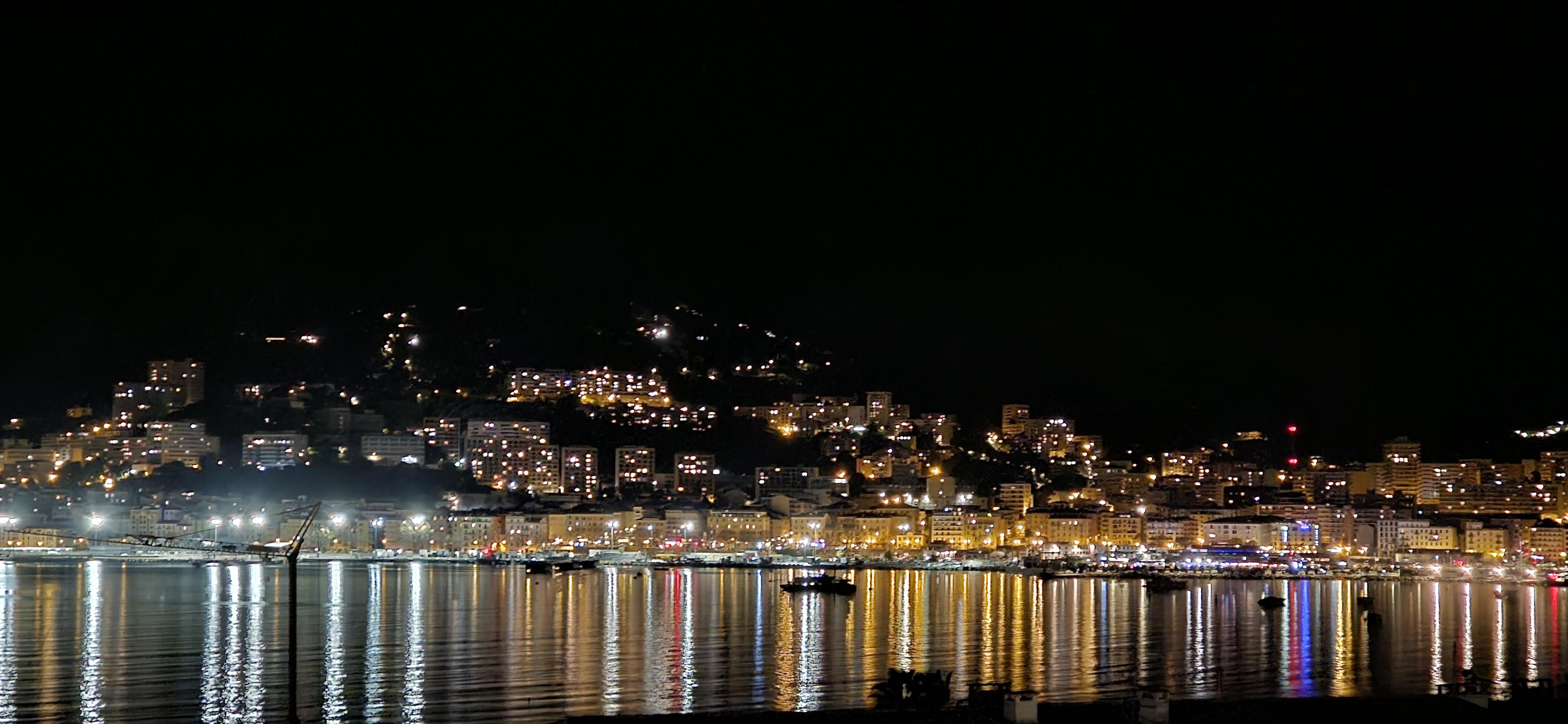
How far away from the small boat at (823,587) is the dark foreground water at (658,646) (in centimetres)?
87

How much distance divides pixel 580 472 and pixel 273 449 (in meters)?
16.2

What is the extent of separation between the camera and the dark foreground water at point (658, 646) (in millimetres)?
19969

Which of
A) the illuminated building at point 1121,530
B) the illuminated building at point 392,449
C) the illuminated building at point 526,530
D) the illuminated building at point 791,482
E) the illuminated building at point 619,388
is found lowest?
the illuminated building at point 1121,530

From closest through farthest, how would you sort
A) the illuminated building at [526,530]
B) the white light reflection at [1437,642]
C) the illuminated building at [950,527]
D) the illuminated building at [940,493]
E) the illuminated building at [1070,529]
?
the white light reflection at [1437,642], the illuminated building at [526,530], the illuminated building at [950,527], the illuminated building at [1070,529], the illuminated building at [940,493]

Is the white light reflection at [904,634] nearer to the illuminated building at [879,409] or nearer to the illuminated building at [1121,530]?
the illuminated building at [1121,530]

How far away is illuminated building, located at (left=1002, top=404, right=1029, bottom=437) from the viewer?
101 meters

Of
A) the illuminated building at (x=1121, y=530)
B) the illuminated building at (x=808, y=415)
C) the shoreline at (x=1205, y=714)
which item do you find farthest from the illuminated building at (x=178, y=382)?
the shoreline at (x=1205, y=714)

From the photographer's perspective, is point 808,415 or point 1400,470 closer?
point 1400,470

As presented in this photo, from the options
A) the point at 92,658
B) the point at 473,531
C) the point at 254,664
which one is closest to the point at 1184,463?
the point at 473,531

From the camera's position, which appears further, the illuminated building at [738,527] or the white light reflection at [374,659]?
the illuminated building at [738,527]

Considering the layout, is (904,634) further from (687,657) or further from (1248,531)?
(1248,531)

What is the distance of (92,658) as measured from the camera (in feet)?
78.4

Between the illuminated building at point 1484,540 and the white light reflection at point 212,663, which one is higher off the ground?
the white light reflection at point 212,663

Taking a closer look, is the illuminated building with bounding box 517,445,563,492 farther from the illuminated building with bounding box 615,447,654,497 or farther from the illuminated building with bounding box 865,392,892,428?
the illuminated building with bounding box 865,392,892,428
